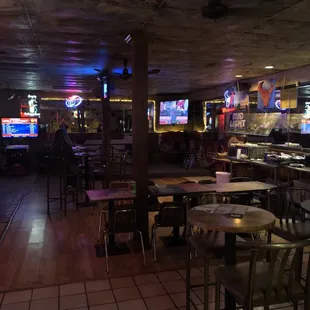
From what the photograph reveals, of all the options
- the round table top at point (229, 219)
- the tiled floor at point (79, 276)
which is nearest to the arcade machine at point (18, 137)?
the tiled floor at point (79, 276)

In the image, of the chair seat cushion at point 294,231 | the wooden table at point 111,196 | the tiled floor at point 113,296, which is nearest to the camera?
the tiled floor at point 113,296

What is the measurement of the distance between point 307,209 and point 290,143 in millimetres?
4686

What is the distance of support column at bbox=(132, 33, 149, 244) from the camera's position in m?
4.41

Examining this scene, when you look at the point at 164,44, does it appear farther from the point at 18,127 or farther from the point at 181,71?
the point at 18,127

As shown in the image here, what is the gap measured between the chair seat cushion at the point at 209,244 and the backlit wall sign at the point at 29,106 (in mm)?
11004

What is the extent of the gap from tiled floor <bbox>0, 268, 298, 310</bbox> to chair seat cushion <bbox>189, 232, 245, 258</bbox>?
595 mm

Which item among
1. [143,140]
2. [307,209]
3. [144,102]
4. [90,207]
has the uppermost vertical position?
[144,102]

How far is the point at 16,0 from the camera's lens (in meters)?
3.28

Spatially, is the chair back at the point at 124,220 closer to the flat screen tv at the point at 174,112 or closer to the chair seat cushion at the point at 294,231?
the chair seat cushion at the point at 294,231

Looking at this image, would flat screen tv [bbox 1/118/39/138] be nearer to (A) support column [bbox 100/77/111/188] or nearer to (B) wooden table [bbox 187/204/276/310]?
(A) support column [bbox 100/77/111/188]

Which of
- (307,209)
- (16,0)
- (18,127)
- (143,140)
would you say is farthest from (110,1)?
(18,127)

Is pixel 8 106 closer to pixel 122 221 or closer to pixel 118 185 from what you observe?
pixel 118 185

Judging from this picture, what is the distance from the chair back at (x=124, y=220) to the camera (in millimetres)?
3926

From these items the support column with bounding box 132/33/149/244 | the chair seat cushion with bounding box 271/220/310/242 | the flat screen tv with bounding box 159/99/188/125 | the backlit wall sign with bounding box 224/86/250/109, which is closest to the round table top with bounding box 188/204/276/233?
the chair seat cushion with bounding box 271/220/310/242
